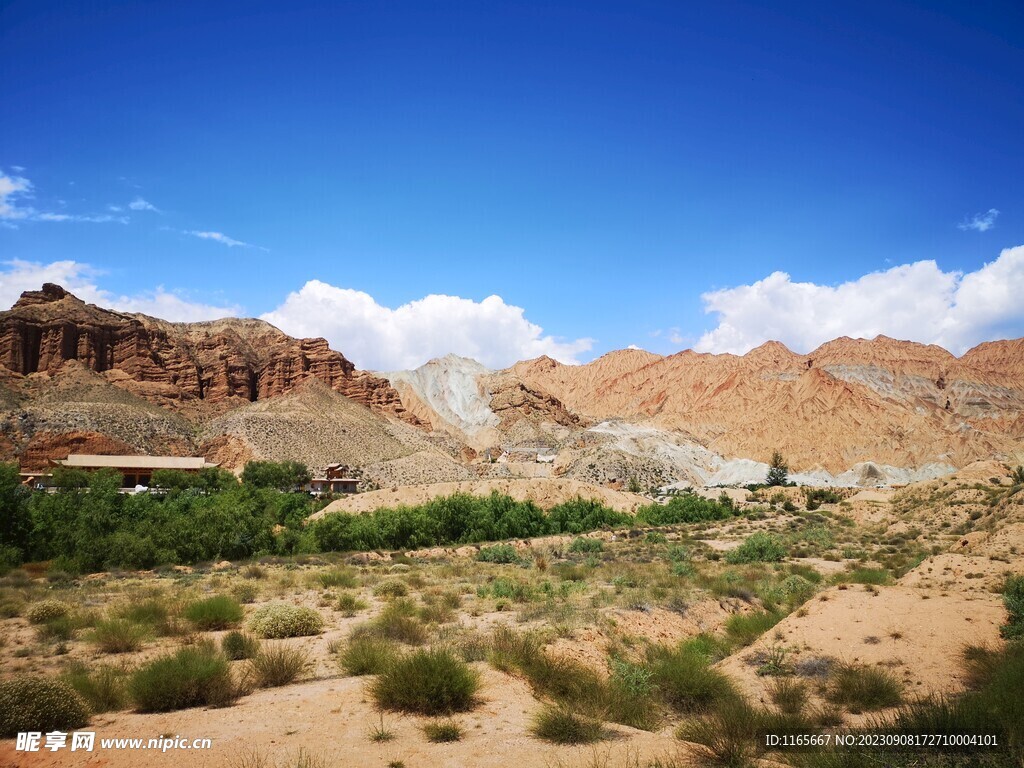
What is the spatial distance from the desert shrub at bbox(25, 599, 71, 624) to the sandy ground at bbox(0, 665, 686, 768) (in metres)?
9.97

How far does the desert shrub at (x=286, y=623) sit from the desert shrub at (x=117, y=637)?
7.76 feet

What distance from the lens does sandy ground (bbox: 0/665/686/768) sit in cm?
691

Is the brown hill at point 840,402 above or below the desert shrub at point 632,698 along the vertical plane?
above

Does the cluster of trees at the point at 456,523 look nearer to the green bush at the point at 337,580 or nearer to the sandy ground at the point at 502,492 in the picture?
the sandy ground at the point at 502,492

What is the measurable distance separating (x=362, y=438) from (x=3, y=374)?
50.9 m

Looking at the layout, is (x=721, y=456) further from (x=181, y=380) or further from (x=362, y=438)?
(x=181, y=380)

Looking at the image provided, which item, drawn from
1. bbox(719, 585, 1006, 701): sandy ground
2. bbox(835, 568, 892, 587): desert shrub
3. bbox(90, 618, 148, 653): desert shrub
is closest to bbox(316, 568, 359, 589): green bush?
bbox(90, 618, 148, 653): desert shrub

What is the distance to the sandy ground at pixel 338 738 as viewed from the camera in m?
6.91

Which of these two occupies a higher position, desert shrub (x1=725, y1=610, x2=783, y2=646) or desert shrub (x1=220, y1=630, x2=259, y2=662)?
desert shrub (x1=220, y1=630, x2=259, y2=662)

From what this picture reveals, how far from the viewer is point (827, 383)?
13300 cm

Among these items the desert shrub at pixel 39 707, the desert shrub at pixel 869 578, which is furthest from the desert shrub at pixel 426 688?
the desert shrub at pixel 869 578

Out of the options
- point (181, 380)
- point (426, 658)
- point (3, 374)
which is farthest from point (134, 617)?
point (181, 380)

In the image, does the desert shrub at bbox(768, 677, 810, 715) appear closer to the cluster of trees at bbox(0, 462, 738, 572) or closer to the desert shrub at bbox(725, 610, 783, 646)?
the desert shrub at bbox(725, 610, 783, 646)

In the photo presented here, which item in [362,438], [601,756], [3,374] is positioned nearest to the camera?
[601,756]
